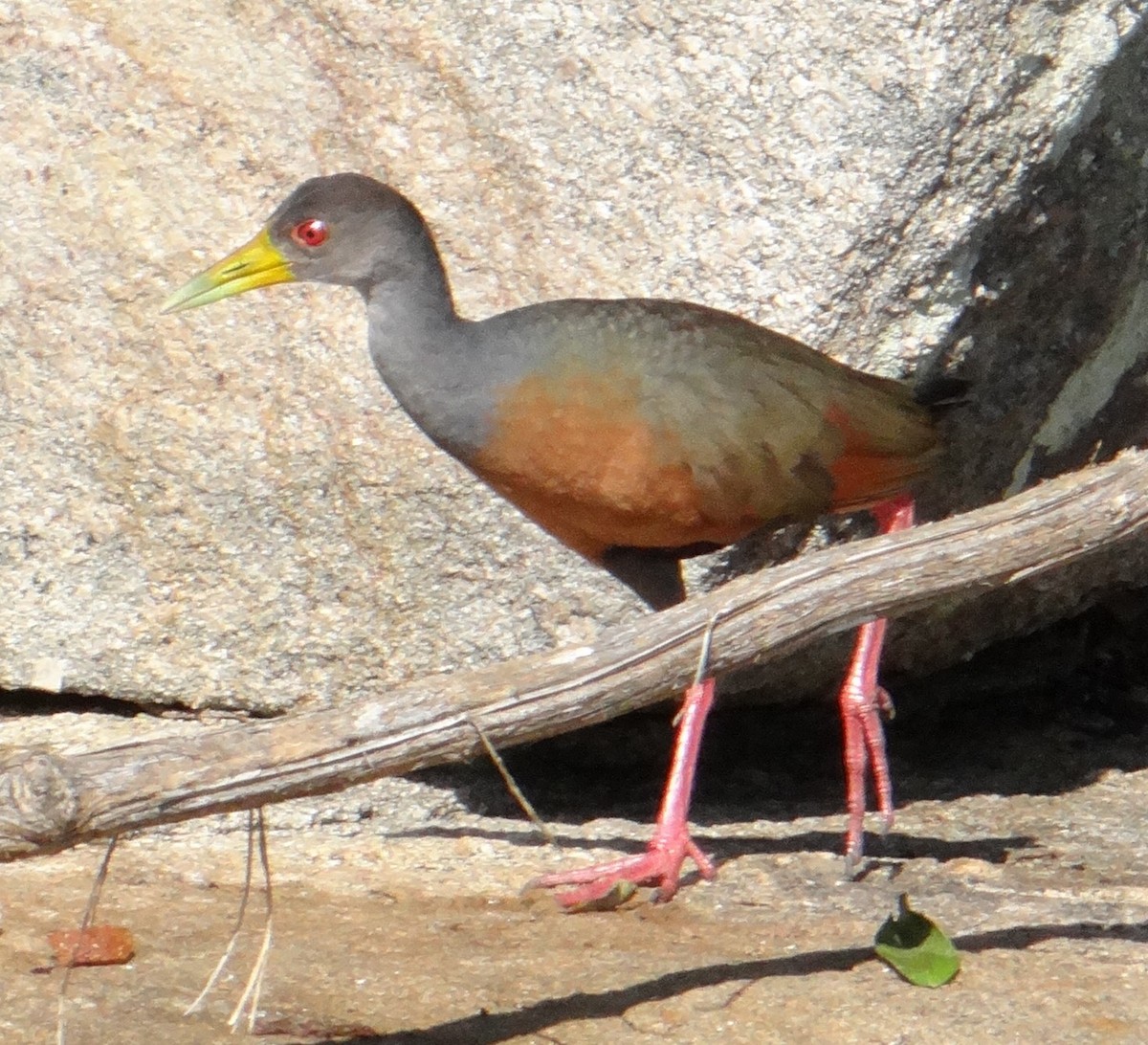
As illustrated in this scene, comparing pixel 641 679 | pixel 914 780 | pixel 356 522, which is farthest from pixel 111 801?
pixel 914 780

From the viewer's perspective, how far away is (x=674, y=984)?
3779 millimetres

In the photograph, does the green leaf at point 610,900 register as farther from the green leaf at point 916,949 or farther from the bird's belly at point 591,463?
the bird's belly at point 591,463

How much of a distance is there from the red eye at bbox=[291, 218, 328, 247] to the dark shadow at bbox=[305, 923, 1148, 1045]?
183 centimetres

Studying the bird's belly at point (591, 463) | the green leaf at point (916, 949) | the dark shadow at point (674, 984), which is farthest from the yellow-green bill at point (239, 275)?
the green leaf at point (916, 949)

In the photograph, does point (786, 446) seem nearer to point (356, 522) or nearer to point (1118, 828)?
point (356, 522)

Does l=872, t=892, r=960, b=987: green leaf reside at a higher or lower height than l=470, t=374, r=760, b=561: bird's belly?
lower

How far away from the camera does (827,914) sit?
4246mm

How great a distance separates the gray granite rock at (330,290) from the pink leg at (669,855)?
41 cm

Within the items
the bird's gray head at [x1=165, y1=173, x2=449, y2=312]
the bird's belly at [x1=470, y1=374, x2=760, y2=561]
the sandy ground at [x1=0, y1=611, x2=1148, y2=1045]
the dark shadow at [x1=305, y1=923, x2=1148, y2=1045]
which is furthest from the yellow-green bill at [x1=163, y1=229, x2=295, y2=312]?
the dark shadow at [x1=305, y1=923, x2=1148, y2=1045]

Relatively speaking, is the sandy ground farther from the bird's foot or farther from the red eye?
the red eye

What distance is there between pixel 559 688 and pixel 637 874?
1.20 meters

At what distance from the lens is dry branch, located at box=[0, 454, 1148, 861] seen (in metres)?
3.02

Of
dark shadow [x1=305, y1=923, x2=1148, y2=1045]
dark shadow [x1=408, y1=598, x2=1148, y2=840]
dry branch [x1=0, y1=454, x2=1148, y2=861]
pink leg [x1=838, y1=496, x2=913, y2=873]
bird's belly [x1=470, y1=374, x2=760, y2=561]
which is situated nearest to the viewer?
dry branch [x1=0, y1=454, x2=1148, y2=861]

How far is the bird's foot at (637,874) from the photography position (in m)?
4.29
